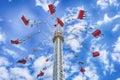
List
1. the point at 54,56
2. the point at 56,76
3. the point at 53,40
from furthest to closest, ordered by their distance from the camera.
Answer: the point at 53,40, the point at 54,56, the point at 56,76

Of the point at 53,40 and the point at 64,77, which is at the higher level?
the point at 53,40

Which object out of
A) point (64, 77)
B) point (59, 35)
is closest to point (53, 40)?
point (59, 35)

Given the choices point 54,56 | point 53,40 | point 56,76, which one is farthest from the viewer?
point 53,40

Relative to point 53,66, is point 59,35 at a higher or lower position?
higher

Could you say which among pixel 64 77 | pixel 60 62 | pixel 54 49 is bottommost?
pixel 64 77

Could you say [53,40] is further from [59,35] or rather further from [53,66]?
[53,66]

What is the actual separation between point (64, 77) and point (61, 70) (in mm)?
3036

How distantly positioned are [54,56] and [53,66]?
4.52m

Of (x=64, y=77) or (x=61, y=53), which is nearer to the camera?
(x=64, y=77)

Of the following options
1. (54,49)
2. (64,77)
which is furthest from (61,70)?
(54,49)

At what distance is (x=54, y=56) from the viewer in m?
96.6

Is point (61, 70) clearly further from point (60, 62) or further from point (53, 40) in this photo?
point (53, 40)

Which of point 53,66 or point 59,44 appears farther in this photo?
point 59,44

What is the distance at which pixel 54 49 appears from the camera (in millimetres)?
99812
